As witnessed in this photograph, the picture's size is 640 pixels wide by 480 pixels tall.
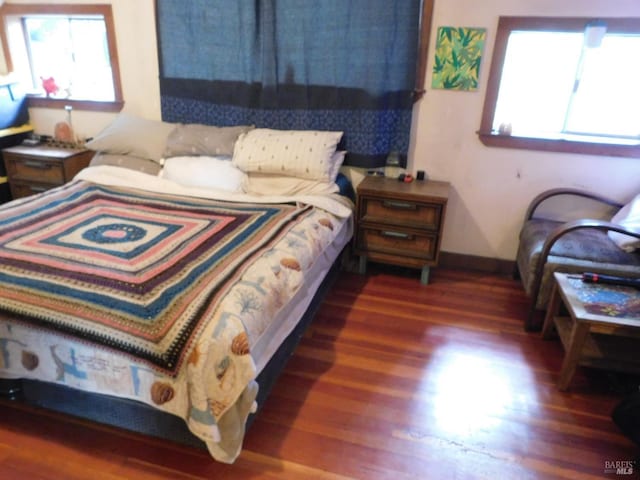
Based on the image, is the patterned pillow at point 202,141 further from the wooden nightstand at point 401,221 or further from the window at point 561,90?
the window at point 561,90

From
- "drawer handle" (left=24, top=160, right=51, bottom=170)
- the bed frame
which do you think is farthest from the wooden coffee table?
"drawer handle" (left=24, top=160, right=51, bottom=170)

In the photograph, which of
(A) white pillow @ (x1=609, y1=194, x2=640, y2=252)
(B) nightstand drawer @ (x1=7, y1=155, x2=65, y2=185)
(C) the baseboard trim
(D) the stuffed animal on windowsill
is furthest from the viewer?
(D) the stuffed animal on windowsill

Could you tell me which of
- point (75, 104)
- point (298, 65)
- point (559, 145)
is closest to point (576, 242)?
point (559, 145)

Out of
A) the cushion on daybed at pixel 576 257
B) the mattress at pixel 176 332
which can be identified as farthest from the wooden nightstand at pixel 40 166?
the cushion on daybed at pixel 576 257

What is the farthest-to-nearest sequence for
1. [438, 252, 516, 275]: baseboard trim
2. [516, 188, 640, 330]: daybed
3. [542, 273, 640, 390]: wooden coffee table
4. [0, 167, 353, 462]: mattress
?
[438, 252, 516, 275]: baseboard trim, [516, 188, 640, 330]: daybed, [542, 273, 640, 390]: wooden coffee table, [0, 167, 353, 462]: mattress

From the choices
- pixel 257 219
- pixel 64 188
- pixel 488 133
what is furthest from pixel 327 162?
pixel 64 188

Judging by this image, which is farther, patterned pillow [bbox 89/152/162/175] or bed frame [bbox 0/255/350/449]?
patterned pillow [bbox 89/152/162/175]

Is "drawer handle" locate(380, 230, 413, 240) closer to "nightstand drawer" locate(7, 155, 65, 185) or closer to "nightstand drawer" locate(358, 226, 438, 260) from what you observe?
"nightstand drawer" locate(358, 226, 438, 260)

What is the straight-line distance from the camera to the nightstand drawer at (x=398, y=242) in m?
2.76

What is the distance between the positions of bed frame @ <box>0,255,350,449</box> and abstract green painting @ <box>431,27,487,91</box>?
1960 millimetres

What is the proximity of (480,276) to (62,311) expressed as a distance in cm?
248

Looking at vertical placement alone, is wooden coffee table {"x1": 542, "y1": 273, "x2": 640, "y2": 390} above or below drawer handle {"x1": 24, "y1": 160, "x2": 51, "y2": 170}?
below

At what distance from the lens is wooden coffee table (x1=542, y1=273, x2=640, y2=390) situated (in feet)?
5.92

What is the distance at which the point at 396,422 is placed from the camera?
1.80 meters
